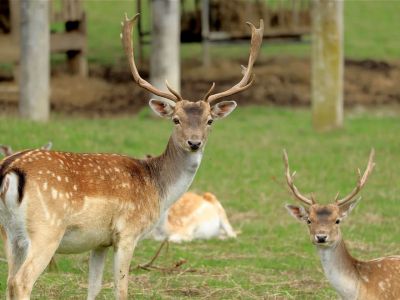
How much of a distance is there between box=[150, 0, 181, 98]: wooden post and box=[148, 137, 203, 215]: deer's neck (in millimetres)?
9752

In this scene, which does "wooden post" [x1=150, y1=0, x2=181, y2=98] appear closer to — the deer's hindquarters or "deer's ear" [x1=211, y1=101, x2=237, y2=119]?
"deer's ear" [x1=211, y1=101, x2=237, y2=119]

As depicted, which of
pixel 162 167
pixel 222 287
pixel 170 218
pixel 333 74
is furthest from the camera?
pixel 333 74

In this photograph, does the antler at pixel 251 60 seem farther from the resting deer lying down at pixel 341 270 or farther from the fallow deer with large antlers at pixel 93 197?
the resting deer lying down at pixel 341 270

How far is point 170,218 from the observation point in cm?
1120

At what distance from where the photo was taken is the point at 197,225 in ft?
36.6

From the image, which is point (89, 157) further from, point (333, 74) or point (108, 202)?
point (333, 74)

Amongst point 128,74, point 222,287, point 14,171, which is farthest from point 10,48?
point 14,171

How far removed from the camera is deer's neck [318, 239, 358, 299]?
7.66 meters

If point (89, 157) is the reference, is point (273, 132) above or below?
below

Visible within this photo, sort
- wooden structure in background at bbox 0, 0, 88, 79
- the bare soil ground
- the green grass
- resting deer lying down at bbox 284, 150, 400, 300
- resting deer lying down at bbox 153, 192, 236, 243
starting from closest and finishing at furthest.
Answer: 1. resting deer lying down at bbox 284, 150, 400, 300
2. the green grass
3. resting deer lying down at bbox 153, 192, 236, 243
4. the bare soil ground
5. wooden structure in background at bbox 0, 0, 88, 79

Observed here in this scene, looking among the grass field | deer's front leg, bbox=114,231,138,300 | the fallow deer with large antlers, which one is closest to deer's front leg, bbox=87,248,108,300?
the fallow deer with large antlers

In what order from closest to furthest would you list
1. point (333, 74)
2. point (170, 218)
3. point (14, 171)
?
point (14, 171)
point (170, 218)
point (333, 74)

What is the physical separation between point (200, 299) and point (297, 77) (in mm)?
13507

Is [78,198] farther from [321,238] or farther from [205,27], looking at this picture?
[205,27]
